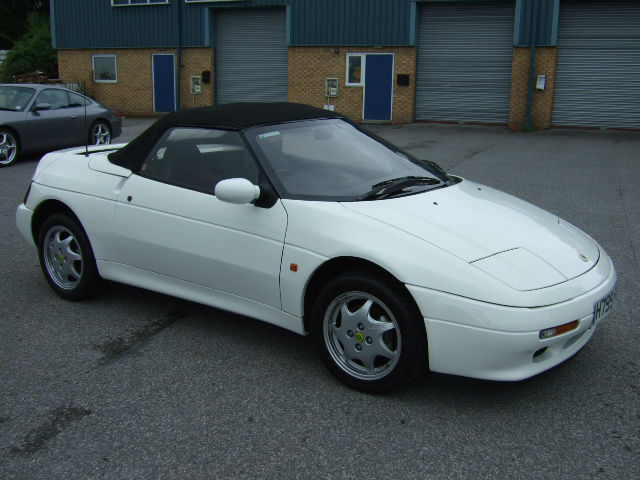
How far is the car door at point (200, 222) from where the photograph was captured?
13.3 ft

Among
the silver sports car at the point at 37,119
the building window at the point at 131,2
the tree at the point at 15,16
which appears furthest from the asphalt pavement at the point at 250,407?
the tree at the point at 15,16

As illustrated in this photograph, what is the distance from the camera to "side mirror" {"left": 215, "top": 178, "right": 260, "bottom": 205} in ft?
12.9

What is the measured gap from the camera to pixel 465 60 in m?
21.8

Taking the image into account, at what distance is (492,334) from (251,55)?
2317 centimetres

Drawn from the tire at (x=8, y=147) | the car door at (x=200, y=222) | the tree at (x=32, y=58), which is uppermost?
the tree at (x=32, y=58)

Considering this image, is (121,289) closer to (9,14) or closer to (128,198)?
(128,198)

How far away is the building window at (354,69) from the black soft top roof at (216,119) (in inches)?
732

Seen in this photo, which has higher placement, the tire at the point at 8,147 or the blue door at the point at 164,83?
the blue door at the point at 164,83

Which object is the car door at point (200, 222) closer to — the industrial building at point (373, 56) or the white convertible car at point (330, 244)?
the white convertible car at point (330, 244)

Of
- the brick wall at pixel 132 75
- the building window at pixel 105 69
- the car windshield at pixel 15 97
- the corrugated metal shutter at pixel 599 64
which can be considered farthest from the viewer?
the building window at pixel 105 69

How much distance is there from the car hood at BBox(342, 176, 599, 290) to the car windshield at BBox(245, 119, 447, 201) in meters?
0.17

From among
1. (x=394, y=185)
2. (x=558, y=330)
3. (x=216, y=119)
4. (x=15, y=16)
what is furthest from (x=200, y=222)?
(x=15, y=16)

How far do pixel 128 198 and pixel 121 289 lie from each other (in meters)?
1.09

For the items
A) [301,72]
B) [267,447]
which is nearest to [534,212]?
[267,447]
